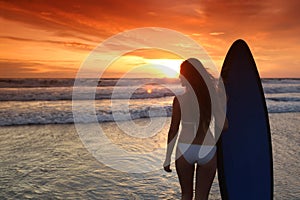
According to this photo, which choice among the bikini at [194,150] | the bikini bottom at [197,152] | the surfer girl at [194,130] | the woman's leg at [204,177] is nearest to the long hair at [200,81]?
the surfer girl at [194,130]

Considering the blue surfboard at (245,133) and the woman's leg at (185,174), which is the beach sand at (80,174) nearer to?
the blue surfboard at (245,133)

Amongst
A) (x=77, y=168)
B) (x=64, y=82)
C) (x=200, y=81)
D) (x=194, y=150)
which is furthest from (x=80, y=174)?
(x=64, y=82)

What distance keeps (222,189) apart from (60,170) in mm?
3301

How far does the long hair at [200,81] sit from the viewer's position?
2561mm

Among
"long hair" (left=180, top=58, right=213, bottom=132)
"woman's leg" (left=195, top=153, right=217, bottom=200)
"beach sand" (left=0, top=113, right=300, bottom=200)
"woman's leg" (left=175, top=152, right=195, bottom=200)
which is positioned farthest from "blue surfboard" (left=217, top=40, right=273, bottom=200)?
"beach sand" (left=0, top=113, right=300, bottom=200)

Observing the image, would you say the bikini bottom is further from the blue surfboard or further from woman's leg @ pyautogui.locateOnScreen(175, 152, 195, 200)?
the blue surfboard

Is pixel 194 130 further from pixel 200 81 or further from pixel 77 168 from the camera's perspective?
pixel 77 168

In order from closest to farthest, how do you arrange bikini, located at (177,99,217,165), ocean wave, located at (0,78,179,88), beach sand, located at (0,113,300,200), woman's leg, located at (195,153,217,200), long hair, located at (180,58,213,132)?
long hair, located at (180,58,213,132) < bikini, located at (177,99,217,165) < woman's leg, located at (195,153,217,200) < beach sand, located at (0,113,300,200) < ocean wave, located at (0,78,179,88)

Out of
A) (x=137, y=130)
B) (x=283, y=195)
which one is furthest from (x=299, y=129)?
(x=283, y=195)

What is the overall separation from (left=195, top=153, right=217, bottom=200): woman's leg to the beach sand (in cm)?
142

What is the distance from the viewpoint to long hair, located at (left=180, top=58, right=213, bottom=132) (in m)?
2.56

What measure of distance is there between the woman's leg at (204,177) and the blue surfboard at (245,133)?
249mm

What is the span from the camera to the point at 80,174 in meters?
5.17

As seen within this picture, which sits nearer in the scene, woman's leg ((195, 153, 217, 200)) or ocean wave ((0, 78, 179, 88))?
woman's leg ((195, 153, 217, 200))
